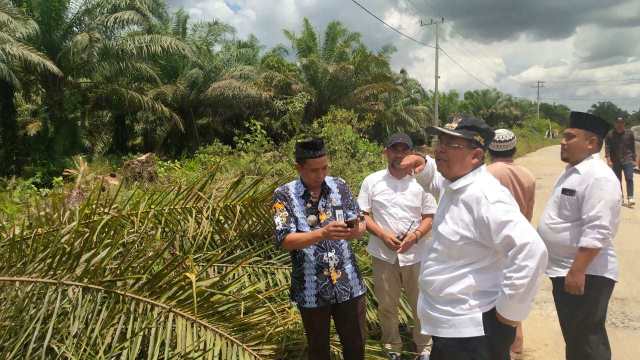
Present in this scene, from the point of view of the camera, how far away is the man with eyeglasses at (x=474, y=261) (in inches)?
75.5

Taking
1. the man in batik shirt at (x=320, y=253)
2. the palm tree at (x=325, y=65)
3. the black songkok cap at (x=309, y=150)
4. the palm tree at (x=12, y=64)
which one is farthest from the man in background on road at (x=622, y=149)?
the palm tree at (x=12, y=64)

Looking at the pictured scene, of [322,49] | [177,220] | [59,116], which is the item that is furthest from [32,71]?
[177,220]

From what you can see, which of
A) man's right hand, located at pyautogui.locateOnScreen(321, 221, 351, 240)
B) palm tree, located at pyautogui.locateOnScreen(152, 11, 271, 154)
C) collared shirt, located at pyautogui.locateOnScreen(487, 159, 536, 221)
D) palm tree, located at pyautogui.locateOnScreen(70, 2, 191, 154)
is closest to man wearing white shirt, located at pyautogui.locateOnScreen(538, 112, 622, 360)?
collared shirt, located at pyautogui.locateOnScreen(487, 159, 536, 221)

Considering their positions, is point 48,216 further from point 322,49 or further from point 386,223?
point 322,49

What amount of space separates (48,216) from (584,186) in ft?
9.80

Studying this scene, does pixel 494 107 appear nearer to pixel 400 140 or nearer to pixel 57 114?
pixel 57 114

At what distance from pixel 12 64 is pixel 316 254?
1258 cm

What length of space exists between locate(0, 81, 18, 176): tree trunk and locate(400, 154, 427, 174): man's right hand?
545 inches

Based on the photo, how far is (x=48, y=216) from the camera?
103 inches

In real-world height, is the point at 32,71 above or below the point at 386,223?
above

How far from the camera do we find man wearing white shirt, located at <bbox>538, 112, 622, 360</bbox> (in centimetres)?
256

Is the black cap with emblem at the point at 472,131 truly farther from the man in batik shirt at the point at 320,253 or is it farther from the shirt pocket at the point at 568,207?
the shirt pocket at the point at 568,207

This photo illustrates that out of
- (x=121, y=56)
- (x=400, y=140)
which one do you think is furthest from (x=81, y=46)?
(x=400, y=140)

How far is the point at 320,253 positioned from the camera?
8.36 feet
